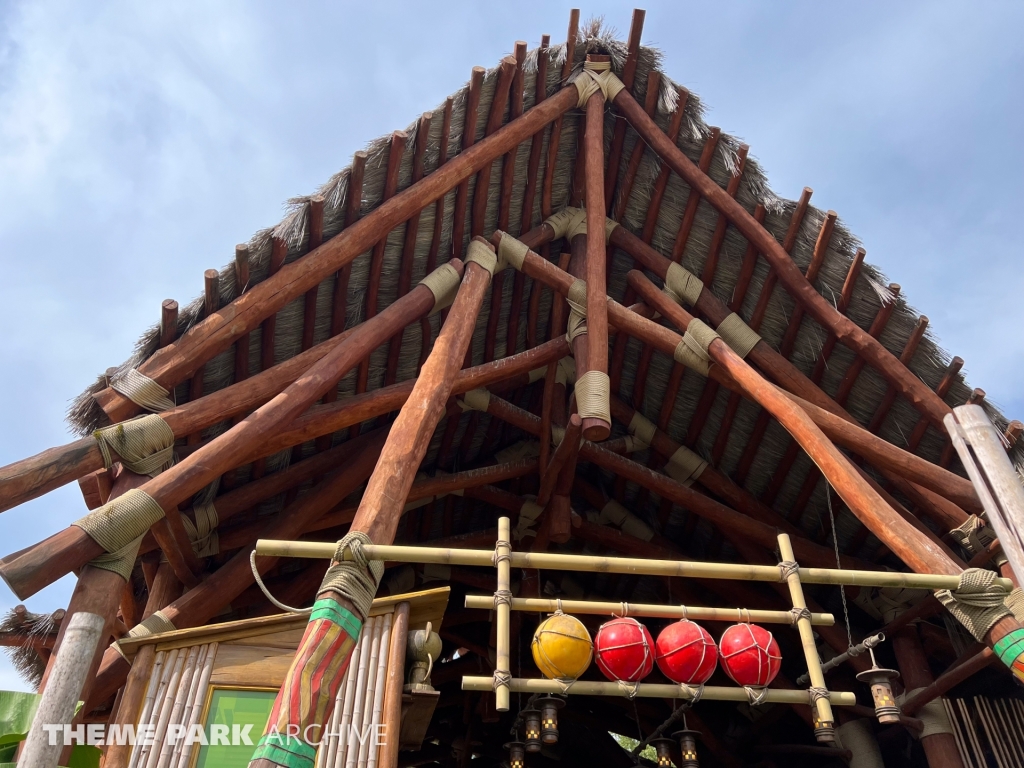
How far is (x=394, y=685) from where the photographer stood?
381cm

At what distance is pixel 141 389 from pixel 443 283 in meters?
2.06

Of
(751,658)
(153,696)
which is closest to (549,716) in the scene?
(751,658)

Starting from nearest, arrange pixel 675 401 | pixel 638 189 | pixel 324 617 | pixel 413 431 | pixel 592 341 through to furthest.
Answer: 1. pixel 324 617
2. pixel 413 431
3. pixel 592 341
4. pixel 638 189
5. pixel 675 401

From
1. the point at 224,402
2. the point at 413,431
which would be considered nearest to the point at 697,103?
the point at 413,431

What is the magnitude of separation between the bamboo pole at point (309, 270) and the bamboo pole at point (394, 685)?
5.55 feet

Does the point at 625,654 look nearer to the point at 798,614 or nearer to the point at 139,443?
the point at 798,614

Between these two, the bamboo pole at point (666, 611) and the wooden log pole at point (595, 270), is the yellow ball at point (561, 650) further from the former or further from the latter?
the wooden log pole at point (595, 270)

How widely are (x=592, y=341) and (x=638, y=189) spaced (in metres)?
1.73

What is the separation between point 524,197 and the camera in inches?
256

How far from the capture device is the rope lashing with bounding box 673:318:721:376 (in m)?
5.80

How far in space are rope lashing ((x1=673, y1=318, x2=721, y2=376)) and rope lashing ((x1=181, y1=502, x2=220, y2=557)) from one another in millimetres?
3241

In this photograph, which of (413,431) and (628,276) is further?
(628,276)

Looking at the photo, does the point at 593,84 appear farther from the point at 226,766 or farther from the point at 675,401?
the point at 226,766

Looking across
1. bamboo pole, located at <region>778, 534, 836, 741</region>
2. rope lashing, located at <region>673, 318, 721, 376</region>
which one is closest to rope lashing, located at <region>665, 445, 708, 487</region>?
rope lashing, located at <region>673, 318, 721, 376</region>
